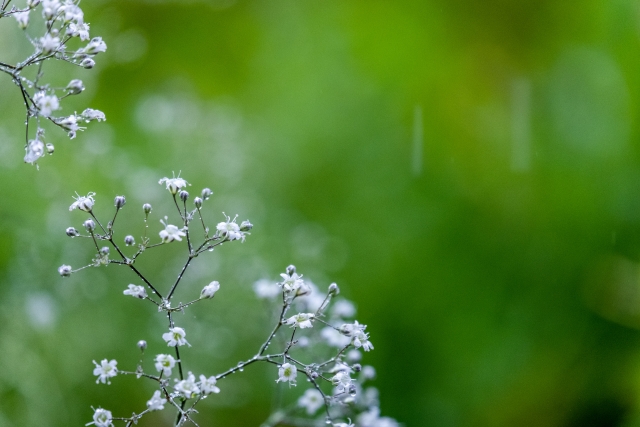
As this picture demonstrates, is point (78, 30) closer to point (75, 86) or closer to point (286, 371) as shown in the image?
point (75, 86)

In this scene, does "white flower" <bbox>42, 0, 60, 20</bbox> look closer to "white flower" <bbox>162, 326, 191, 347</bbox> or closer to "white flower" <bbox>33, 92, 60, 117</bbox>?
"white flower" <bbox>33, 92, 60, 117</bbox>

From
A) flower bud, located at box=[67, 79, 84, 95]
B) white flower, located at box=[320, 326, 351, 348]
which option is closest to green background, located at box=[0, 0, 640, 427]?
white flower, located at box=[320, 326, 351, 348]

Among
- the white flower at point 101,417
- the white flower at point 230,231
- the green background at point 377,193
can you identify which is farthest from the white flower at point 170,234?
the green background at point 377,193

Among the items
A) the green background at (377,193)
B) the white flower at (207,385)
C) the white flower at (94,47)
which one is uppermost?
the green background at (377,193)

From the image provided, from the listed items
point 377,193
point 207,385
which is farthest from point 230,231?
point 377,193

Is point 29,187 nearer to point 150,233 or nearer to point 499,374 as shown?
point 150,233

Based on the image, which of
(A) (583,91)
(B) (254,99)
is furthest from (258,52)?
(A) (583,91)

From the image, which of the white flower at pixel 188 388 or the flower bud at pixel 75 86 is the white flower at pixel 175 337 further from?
the flower bud at pixel 75 86
